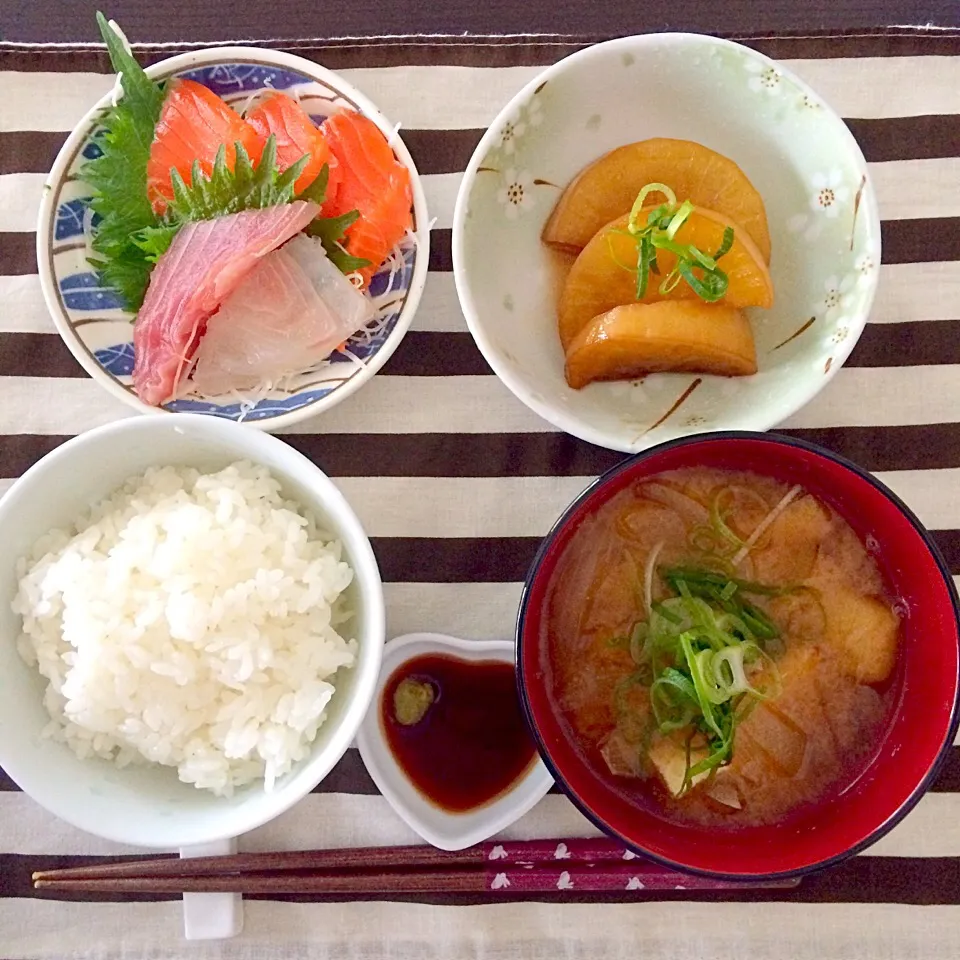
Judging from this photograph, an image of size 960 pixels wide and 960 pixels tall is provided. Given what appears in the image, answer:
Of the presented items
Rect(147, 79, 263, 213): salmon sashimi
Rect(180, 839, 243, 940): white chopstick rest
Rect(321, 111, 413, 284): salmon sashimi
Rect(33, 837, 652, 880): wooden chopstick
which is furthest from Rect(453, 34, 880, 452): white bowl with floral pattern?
Rect(180, 839, 243, 940): white chopstick rest

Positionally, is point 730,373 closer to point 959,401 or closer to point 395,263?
point 959,401

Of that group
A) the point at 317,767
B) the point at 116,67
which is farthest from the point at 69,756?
the point at 116,67

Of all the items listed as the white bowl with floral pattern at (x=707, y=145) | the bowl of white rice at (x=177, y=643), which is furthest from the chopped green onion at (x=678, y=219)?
the bowl of white rice at (x=177, y=643)

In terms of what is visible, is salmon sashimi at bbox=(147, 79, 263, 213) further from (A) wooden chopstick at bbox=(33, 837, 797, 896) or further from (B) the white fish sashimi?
(A) wooden chopstick at bbox=(33, 837, 797, 896)

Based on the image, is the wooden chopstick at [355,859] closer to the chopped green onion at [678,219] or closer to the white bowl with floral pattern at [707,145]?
the white bowl with floral pattern at [707,145]

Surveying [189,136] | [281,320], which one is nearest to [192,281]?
[281,320]

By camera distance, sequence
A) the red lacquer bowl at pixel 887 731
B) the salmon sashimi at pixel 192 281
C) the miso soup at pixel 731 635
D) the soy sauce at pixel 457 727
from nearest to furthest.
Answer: the red lacquer bowl at pixel 887 731 → the miso soup at pixel 731 635 → the salmon sashimi at pixel 192 281 → the soy sauce at pixel 457 727
